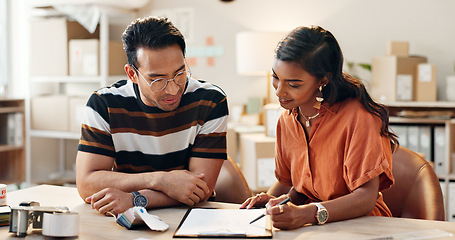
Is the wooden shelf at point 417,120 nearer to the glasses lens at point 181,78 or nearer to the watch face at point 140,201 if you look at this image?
the glasses lens at point 181,78

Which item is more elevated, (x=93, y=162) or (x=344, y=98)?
(x=344, y=98)

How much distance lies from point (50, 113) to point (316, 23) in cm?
243

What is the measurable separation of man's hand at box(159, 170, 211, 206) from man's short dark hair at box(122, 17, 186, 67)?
1.32 feet

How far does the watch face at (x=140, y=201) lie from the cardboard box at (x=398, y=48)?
2.49m

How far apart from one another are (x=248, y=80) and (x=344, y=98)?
2733 mm

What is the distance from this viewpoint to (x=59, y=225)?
1.19 meters

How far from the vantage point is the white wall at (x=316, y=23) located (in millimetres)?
3598

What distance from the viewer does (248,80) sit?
13.9 feet

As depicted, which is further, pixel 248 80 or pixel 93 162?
pixel 248 80

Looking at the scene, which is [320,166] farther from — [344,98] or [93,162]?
[93,162]

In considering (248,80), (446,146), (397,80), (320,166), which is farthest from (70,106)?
(320,166)

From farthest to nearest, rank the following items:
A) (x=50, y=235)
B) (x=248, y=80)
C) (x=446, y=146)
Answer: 1. (x=248, y=80)
2. (x=446, y=146)
3. (x=50, y=235)

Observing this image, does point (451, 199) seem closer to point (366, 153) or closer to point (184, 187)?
point (366, 153)

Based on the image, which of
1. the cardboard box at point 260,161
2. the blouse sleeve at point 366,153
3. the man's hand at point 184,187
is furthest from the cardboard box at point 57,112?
the blouse sleeve at point 366,153
